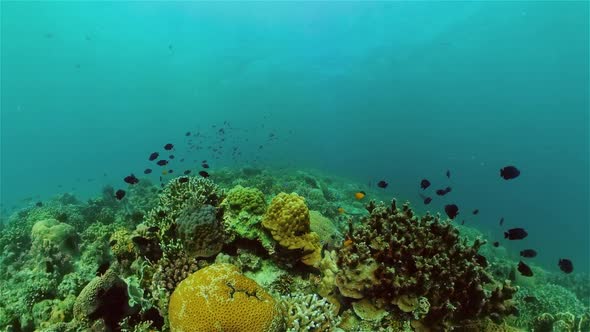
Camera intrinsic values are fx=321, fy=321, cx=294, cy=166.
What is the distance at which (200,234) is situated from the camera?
6480 millimetres

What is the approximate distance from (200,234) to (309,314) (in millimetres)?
2692

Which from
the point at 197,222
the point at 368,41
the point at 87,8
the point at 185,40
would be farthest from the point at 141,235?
the point at 87,8

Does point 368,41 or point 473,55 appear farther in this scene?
point 473,55

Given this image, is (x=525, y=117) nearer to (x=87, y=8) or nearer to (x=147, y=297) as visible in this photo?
(x=147, y=297)

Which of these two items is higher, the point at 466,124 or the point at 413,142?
the point at 466,124

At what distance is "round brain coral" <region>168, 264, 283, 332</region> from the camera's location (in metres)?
4.63

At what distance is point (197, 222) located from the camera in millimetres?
6484

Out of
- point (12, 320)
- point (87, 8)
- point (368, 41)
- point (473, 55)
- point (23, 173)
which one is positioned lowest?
point (23, 173)

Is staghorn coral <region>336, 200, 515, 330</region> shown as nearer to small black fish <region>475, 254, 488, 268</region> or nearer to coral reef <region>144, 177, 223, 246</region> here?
small black fish <region>475, 254, 488, 268</region>

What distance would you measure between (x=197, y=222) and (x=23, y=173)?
9630 inches

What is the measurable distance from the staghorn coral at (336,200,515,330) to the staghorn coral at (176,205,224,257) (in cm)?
259

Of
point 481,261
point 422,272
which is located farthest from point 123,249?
point 481,261

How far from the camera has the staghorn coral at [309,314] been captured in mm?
5137

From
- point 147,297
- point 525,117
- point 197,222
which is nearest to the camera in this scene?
point 147,297
